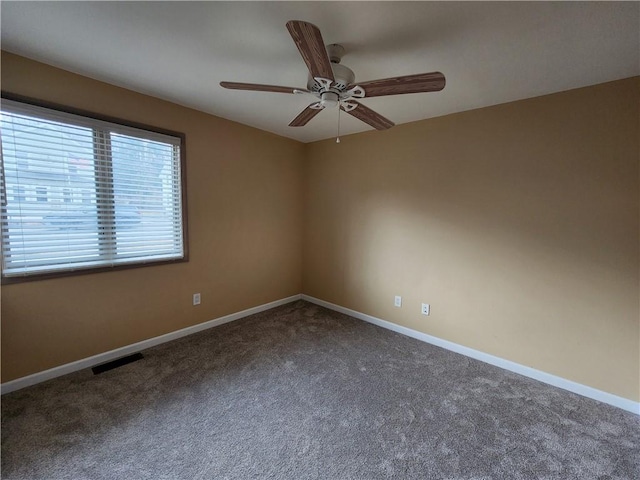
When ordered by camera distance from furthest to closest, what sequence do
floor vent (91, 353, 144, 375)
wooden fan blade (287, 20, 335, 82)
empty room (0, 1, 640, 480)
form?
floor vent (91, 353, 144, 375)
empty room (0, 1, 640, 480)
wooden fan blade (287, 20, 335, 82)

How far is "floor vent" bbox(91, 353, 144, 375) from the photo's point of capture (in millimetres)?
2250

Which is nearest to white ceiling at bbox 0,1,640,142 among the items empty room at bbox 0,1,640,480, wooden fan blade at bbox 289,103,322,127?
empty room at bbox 0,1,640,480

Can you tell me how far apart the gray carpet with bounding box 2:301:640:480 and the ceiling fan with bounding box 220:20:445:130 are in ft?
6.59

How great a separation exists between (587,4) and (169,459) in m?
3.04

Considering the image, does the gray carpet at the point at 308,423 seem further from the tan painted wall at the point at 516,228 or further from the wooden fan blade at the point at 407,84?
the wooden fan blade at the point at 407,84

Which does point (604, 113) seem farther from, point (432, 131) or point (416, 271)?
point (416, 271)

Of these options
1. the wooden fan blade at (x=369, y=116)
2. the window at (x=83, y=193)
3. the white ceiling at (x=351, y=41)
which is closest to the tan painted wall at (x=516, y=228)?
the white ceiling at (x=351, y=41)

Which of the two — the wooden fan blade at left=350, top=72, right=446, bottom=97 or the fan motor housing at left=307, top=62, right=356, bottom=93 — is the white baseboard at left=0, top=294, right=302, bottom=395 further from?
the wooden fan blade at left=350, top=72, right=446, bottom=97

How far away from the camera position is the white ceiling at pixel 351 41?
1.37m

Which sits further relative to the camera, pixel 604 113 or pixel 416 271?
pixel 416 271

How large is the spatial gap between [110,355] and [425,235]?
3114 mm

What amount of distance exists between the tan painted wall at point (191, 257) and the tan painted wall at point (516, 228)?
99 cm

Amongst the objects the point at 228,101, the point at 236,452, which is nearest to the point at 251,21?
the point at 228,101

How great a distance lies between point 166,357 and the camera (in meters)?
2.48
